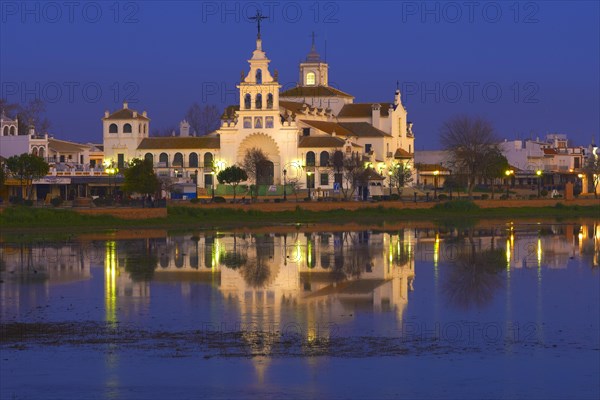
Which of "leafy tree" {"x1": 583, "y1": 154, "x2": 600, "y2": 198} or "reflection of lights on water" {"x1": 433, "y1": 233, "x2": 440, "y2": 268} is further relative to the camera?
"leafy tree" {"x1": 583, "y1": 154, "x2": 600, "y2": 198}

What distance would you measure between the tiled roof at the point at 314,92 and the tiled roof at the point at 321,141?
13.4m

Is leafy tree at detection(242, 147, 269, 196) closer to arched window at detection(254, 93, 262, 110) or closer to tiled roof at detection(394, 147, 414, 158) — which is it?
arched window at detection(254, 93, 262, 110)

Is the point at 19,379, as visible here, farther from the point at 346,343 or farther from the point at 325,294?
the point at 325,294

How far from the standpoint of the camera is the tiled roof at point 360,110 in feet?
335

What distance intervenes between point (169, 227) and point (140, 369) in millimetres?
36295

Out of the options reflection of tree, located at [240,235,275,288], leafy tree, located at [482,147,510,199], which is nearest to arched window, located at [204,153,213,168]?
leafy tree, located at [482,147,510,199]

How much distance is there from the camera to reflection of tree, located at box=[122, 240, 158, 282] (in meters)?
31.9

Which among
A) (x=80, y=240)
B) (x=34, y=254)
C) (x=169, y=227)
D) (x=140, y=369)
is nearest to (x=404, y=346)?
(x=140, y=369)

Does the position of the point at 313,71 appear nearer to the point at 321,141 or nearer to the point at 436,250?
the point at 321,141

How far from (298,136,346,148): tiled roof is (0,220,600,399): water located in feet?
163

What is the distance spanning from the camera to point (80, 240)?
150ft

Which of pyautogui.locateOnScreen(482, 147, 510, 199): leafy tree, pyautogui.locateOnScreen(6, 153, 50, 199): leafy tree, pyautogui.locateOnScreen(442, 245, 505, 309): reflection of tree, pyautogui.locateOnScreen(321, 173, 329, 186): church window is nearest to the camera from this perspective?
pyautogui.locateOnScreen(442, 245, 505, 309): reflection of tree

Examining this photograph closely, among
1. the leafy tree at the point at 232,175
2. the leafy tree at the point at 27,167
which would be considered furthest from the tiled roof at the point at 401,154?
the leafy tree at the point at 27,167

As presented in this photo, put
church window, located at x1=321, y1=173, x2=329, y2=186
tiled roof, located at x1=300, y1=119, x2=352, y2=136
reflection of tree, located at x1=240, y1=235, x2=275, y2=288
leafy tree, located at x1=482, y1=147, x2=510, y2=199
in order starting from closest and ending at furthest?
1. reflection of tree, located at x1=240, y1=235, x2=275, y2=288
2. leafy tree, located at x1=482, y1=147, x2=510, y2=199
3. church window, located at x1=321, y1=173, x2=329, y2=186
4. tiled roof, located at x1=300, y1=119, x2=352, y2=136
